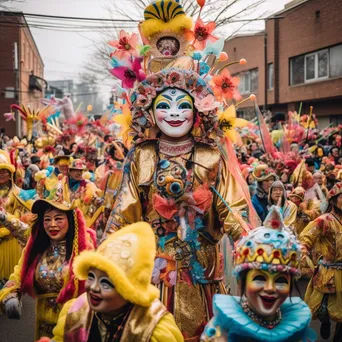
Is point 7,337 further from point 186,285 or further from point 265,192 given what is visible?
point 265,192

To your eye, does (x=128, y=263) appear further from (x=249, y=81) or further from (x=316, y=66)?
(x=249, y=81)

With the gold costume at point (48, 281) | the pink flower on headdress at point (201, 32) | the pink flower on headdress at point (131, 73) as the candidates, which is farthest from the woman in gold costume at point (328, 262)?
the gold costume at point (48, 281)

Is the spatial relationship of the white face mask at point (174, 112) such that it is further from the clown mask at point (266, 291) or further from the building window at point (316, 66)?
the building window at point (316, 66)

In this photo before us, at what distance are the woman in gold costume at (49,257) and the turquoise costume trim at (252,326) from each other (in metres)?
1.73

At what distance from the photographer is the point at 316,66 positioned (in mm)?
25484

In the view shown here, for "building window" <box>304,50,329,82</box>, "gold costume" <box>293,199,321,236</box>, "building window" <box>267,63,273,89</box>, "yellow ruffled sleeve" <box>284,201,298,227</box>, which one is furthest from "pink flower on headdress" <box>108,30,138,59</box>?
"building window" <box>267,63,273,89</box>

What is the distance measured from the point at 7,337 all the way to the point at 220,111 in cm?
356

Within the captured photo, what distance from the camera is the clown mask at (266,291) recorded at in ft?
11.1

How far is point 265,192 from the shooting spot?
8.45 metres

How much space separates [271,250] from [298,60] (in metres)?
25.1

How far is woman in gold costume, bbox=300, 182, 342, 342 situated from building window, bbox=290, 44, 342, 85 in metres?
17.5

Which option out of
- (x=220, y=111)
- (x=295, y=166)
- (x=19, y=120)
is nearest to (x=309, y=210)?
(x=295, y=166)

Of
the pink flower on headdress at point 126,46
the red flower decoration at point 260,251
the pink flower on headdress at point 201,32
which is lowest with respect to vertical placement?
the red flower decoration at point 260,251

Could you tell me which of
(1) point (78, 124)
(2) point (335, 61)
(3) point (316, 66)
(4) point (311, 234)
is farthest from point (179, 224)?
(3) point (316, 66)
